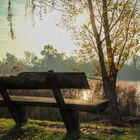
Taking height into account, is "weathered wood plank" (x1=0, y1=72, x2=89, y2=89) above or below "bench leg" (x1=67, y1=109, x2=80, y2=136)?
above

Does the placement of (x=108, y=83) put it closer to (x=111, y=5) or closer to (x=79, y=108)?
(x=111, y=5)

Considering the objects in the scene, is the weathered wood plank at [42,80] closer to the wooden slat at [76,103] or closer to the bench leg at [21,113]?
the wooden slat at [76,103]

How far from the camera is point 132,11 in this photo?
16250 mm

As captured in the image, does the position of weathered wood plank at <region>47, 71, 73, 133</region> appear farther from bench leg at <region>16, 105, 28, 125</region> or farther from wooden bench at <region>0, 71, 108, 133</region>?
bench leg at <region>16, 105, 28, 125</region>

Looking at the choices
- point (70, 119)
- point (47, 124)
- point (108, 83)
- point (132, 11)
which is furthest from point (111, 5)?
point (70, 119)

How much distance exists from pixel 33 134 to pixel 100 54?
310 inches

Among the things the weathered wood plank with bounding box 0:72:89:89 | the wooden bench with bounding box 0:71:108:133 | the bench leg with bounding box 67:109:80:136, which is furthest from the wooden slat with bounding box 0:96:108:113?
the weathered wood plank with bounding box 0:72:89:89

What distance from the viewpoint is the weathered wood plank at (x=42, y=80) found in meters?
7.54

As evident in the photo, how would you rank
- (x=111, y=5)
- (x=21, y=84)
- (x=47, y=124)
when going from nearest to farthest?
1. (x=21, y=84)
2. (x=47, y=124)
3. (x=111, y=5)

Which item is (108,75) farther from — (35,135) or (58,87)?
(58,87)

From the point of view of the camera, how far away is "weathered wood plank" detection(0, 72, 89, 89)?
754 cm

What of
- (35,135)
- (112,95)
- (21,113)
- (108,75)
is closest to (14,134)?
(35,135)

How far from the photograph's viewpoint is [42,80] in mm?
7969

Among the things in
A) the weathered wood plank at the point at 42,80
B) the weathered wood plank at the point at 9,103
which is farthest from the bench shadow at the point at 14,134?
the weathered wood plank at the point at 42,80
